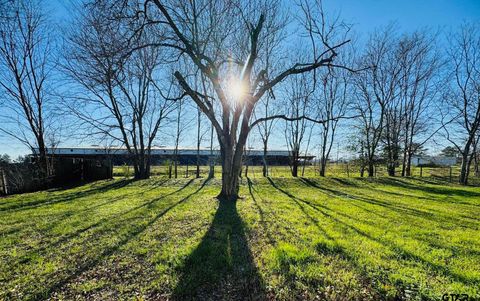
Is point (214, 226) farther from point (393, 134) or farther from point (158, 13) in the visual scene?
point (393, 134)

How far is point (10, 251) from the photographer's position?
3.40 m

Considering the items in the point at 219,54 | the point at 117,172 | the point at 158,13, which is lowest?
the point at 117,172

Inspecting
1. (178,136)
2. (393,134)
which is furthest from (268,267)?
(393,134)

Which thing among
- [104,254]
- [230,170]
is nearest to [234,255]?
[104,254]

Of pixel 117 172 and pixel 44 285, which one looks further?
pixel 117 172

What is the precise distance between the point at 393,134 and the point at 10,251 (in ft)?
74.4

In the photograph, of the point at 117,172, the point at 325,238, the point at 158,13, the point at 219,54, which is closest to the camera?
the point at 325,238

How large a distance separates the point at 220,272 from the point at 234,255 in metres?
0.51

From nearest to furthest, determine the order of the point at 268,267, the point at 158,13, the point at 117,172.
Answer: the point at 268,267
the point at 158,13
the point at 117,172

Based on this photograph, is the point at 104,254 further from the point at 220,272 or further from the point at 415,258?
the point at 415,258

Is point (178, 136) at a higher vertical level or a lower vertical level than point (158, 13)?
lower

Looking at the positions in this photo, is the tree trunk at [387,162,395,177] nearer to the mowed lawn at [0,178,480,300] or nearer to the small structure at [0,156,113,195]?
the mowed lawn at [0,178,480,300]

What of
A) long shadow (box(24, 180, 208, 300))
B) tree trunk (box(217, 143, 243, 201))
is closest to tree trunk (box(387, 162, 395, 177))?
tree trunk (box(217, 143, 243, 201))

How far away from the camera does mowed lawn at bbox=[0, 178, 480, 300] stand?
2.44m
